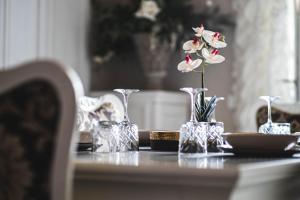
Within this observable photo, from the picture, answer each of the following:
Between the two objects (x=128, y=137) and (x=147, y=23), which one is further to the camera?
(x=147, y=23)

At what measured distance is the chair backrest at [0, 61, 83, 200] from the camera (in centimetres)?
109

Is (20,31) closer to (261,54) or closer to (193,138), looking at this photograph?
(261,54)

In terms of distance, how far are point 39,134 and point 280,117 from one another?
195 centimetres

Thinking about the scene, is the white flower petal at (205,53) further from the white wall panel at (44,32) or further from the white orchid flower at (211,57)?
the white wall panel at (44,32)

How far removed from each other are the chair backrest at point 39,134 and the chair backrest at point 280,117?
6.15ft

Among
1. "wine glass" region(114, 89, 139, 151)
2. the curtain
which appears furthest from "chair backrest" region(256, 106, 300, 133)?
the curtain

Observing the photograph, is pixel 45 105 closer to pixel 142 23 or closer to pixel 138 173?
pixel 138 173

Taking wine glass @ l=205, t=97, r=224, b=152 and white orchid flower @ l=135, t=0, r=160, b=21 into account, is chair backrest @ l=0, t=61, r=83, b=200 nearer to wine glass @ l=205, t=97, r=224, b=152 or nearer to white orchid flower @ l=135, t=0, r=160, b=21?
wine glass @ l=205, t=97, r=224, b=152

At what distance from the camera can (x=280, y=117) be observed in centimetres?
288

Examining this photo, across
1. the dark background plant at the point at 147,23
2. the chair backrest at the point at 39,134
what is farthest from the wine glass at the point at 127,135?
the dark background plant at the point at 147,23

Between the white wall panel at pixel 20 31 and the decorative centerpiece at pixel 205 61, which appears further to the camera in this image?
the white wall panel at pixel 20 31

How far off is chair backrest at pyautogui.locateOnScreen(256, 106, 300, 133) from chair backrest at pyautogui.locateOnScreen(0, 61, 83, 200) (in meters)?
1.87

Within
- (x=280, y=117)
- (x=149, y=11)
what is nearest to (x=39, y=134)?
(x=280, y=117)

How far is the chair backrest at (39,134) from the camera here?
42.9 inches
